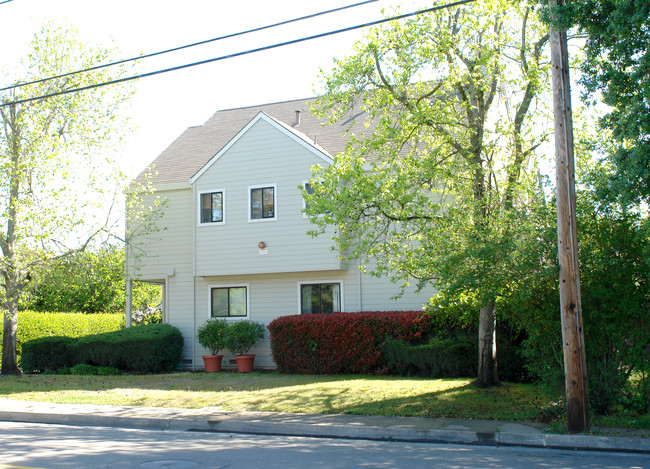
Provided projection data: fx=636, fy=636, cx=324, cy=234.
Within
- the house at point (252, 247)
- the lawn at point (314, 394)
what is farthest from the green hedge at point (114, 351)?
the lawn at point (314, 394)

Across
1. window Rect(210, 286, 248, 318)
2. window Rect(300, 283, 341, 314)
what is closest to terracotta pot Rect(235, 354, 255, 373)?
window Rect(210, 286, 248, 318)

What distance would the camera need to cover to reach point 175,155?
25.7m

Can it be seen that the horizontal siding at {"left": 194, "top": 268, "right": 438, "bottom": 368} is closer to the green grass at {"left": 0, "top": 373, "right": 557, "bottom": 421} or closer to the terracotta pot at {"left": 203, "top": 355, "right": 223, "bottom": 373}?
the terracotta pot at {"left": 203, "top": 355, "right": 223, "bottom": 373}

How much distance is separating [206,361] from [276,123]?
8184 mm

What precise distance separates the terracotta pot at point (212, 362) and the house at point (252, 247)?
855 mm

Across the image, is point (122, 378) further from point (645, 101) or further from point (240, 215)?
point (645, 101)

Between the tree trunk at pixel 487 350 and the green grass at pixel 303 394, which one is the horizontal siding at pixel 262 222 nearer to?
the green grass at pixel 303 394

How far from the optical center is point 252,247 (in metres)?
21.1

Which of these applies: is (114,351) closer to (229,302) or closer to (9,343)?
(9,343)

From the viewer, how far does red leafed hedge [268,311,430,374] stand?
1816cm

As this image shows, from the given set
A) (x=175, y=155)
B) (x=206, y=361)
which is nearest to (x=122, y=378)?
(x=206, y=361)

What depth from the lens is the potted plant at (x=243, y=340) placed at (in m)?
20.5

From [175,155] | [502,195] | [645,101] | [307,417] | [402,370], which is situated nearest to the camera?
[645,101]

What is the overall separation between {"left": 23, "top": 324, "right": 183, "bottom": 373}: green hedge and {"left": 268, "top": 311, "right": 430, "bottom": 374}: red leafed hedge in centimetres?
420
